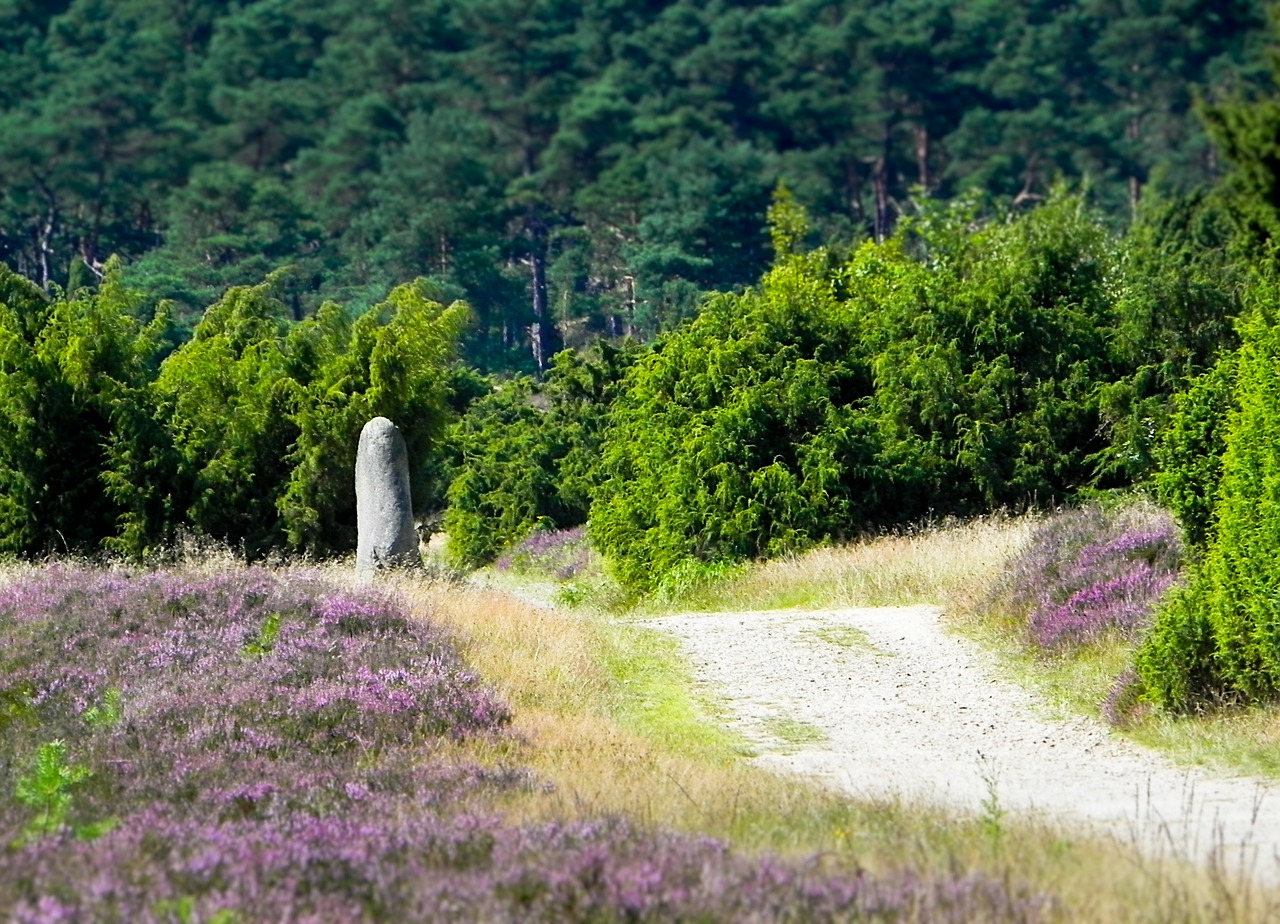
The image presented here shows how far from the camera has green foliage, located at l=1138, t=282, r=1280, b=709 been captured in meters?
12.3

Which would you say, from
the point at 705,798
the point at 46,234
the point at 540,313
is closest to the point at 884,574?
the point at 705,798

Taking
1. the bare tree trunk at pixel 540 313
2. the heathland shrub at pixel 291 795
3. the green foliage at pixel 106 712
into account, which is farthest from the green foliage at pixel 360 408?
the bare tree trunk at pixel 540 313

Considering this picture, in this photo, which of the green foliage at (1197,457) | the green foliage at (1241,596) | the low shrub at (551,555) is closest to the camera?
the green foliage at (1241,596)

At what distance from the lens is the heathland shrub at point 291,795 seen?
6953 mm

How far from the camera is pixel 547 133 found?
9481 centimetres

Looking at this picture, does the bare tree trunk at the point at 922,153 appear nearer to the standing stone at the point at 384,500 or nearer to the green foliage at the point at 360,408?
the green foliage at the point at 360,408

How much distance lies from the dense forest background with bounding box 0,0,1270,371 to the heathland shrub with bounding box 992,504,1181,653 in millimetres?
46549

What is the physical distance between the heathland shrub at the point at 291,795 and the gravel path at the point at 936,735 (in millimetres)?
2337

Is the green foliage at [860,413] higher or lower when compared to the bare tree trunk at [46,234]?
lower

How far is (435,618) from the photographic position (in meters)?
16.5

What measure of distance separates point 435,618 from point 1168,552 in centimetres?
Result: 717

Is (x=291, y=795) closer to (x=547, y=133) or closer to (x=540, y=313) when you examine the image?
(x=540, y=313)

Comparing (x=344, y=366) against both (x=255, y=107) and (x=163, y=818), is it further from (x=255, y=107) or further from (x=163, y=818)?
(x=255, y=107)

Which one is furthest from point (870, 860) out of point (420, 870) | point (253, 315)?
point (253, 315)
